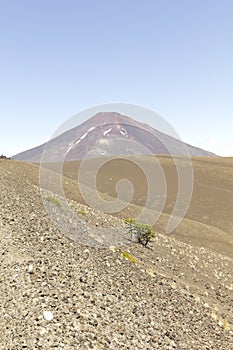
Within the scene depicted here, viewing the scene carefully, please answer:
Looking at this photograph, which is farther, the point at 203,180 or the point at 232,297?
the point at 203,180

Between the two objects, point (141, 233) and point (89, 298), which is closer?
point (89, 298)

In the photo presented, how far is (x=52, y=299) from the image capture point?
32.7 ft

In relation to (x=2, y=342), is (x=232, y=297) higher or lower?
lower

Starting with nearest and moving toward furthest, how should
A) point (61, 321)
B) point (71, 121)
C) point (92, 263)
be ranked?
point (61, 321) → point (92, 263) → point (71, 121)

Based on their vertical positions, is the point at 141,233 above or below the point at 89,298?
below

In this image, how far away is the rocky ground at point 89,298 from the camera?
356 inches

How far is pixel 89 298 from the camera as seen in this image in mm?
10852

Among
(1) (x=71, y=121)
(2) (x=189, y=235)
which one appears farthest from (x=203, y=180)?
(1) (x=71, y=121)

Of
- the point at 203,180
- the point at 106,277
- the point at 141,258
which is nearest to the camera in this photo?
the point at 106,277

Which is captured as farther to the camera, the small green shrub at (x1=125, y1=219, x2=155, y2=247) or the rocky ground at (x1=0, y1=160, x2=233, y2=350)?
the small green shrub at (x1=125, y1=219, x2=155, y2=247)

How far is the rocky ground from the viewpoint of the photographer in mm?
9055

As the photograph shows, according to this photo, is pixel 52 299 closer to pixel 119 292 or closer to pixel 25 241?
pixel 119 292

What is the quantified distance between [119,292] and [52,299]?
9.96 ft

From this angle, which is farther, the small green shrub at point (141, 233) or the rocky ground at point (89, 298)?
the small green shrub at point (141, 233)
